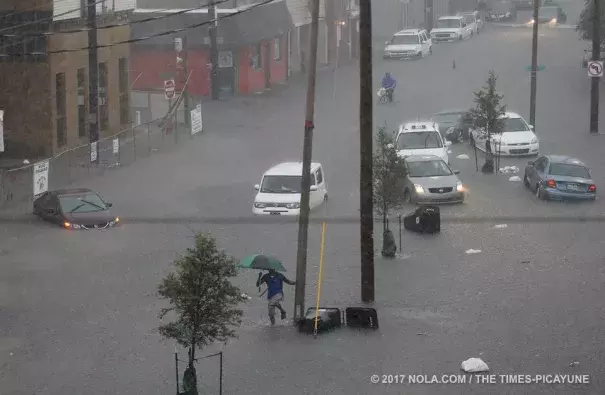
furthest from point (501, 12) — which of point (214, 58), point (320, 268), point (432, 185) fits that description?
point (320, 268)

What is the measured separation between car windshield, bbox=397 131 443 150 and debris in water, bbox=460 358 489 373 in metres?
20.2

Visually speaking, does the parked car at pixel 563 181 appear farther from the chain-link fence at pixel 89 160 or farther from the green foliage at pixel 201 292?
the green foliage at pixel 201 292

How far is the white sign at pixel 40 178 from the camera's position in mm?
31688

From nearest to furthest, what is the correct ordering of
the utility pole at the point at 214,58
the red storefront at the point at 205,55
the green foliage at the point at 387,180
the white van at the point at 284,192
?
the green foliage at the point at 387,180, the white van at the point at 284,192, the utility pole at the point at 214,58, the red storefront at the point at 205,55

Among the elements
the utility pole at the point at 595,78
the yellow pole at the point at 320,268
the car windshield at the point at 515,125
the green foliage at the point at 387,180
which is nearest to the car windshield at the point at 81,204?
the yellow pole at the point at 320,268

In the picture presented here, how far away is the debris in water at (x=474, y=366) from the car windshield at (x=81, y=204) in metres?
14.6

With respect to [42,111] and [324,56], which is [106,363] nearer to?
[42,111]

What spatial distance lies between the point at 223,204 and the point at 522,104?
24201 mm

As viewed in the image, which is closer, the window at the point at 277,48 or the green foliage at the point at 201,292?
the green foliage at the point at 201,292

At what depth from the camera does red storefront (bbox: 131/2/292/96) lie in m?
55.0

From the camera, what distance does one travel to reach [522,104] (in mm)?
53625

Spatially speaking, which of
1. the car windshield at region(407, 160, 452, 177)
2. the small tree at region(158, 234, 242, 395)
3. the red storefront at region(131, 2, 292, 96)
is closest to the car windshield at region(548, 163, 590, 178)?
the car windshield at region(407, 160, 452, 177)

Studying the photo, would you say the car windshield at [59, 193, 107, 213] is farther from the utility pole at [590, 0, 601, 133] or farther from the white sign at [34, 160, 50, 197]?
the utility pole at [590, 0, 601, 133]

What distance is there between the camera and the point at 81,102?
4362 cm
